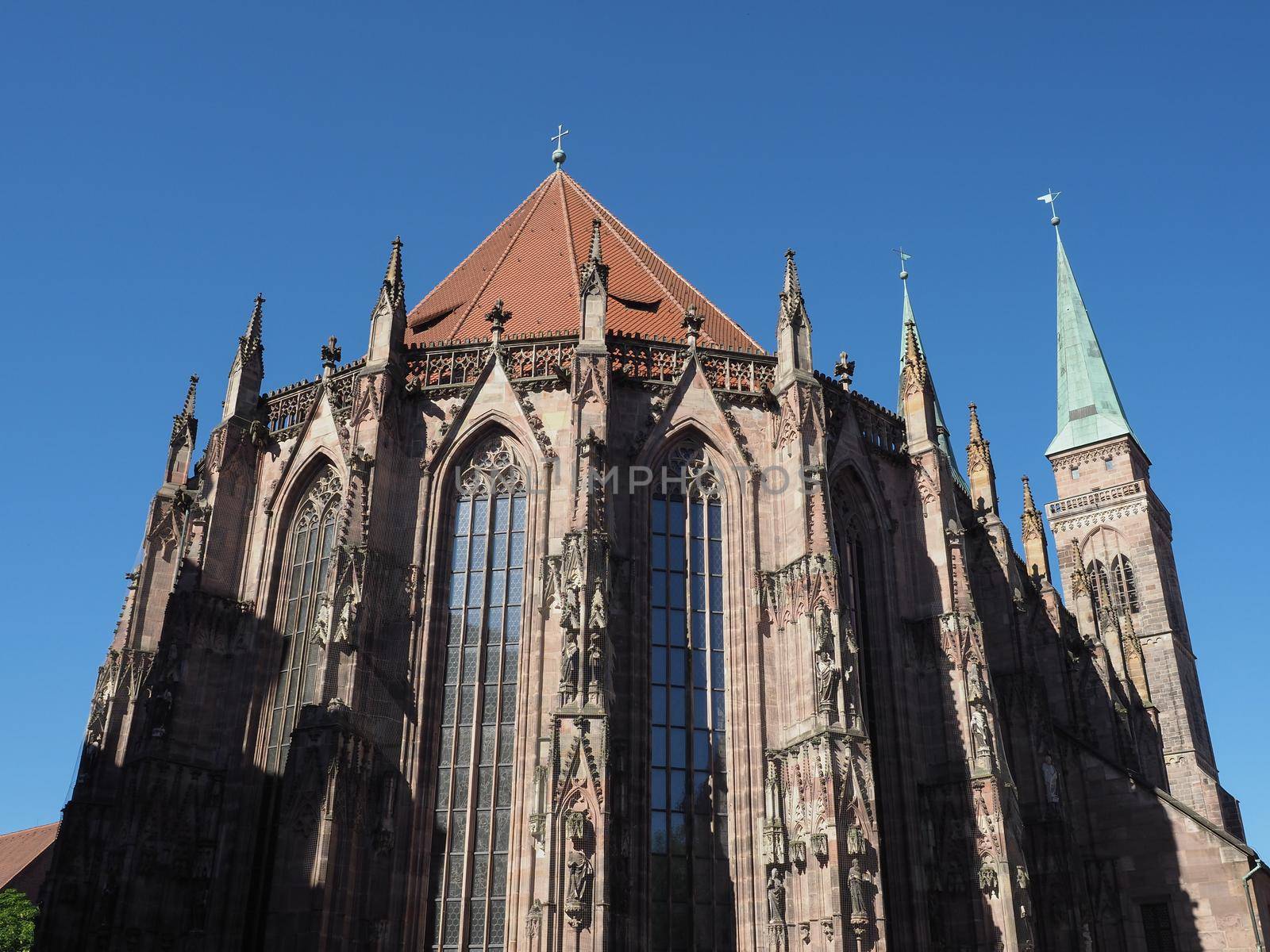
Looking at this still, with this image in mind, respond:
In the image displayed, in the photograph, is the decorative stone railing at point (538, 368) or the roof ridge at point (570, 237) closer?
the decorative stone railing at point (538, 368)

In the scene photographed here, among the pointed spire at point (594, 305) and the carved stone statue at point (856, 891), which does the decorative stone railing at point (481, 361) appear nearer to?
the pointed spire at point (594, 305)

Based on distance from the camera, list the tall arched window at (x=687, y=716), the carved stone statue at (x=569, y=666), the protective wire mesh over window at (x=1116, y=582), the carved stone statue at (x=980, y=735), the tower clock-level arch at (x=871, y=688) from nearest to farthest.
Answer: the carved stone statue at (x=569, y=666) < the tower clock-level arch at (x=871, y=688) < the tall arched window at (x=687, y=716) < the carved stone statue at (x=980, y=735) < the protective wire mesh over window at (x=1116, y=582)

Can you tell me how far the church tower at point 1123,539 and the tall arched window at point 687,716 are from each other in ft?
88.8

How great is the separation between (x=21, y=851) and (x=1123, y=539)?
145 ft

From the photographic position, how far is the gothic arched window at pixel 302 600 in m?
22.0

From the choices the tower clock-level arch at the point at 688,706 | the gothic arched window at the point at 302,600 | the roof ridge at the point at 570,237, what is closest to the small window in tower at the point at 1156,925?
the tower clock-level arch at the point at 688,706

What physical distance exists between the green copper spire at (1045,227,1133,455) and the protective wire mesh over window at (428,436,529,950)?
39627 millimetres

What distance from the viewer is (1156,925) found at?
2816 centimetres

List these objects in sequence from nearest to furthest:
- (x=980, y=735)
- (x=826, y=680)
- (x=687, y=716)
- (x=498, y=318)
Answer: (x=826, y=680) < (x=687, y=716) < (x=980, y=735) < (x=498, y=318)

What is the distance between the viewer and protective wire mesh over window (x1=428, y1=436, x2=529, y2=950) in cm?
1980

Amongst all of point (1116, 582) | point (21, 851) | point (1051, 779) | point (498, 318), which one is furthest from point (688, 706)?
point (1116, 582)

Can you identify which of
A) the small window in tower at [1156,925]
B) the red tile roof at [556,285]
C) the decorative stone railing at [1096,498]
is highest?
the decorative stone railing at [1096,498]

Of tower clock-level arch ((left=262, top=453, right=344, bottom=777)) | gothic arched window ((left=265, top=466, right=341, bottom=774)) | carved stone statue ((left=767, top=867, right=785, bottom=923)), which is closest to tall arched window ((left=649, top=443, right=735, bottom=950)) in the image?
carved stone statue ((left=767, top=867, right=785, bottom=923))

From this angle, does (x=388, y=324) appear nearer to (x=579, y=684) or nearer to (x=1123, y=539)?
(x=579, y=684)
